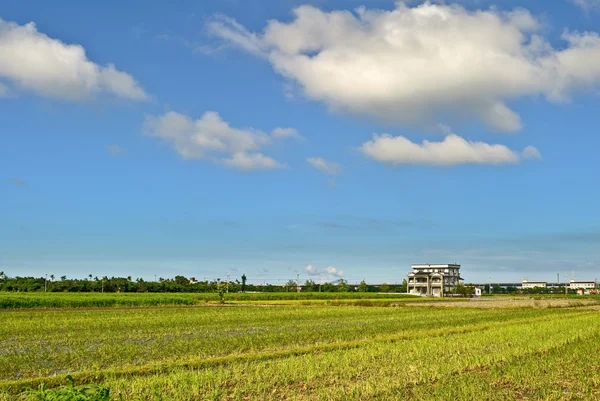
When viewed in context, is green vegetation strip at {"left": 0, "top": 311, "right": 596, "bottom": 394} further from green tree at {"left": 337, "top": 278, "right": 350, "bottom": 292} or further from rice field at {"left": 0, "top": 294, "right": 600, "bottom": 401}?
green tree at {"left": 337, "top": 278, "right": 350, "bottom": 292}

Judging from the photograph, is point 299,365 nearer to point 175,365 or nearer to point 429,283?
point 175,365

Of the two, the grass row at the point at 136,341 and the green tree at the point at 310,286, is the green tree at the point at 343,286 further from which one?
the grass row at the point at 136,341

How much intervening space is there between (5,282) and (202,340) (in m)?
103

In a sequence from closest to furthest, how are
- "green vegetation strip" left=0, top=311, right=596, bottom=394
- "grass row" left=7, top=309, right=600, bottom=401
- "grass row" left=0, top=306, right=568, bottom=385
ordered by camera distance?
"grass row" left=7, top=309, right=600, bottom=401 → "green vegetation strip" left=0, top=311, right=596, bottom=394 → "grass row" left=0, top=306, right=568, bottom=385

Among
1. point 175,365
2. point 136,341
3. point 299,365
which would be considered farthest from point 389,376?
point 136,341

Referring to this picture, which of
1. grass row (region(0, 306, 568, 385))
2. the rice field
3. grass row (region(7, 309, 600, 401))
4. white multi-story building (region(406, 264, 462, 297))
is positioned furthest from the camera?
white multi-story building (region(406, 264, 462, 297))

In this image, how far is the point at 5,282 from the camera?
352 feet

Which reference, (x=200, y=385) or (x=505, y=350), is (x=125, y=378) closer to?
(x=200, y=385)

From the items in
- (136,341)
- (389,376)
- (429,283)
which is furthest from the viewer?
(429,283)

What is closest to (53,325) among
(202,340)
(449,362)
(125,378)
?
(202,340)

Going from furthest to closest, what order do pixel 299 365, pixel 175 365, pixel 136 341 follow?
pixel 136 341, pixel 175 365, pixel 299 365

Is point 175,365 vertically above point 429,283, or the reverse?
point 175,365

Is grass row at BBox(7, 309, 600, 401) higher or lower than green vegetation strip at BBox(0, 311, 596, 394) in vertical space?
higher

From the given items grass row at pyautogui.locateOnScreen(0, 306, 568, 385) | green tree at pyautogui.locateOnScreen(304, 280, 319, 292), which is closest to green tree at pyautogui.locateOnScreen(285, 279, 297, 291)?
green tree at pyautogui.locateOnScreen(304, 280, 319, 292)
